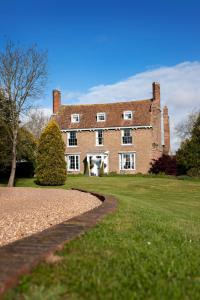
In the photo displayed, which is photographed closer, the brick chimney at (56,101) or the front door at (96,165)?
the front door at (96,165)

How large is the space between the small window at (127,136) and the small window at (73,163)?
6282 mm

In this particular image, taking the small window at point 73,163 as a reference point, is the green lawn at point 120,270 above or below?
below

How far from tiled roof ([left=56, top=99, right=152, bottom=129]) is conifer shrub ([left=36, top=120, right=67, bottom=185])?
51.4ft

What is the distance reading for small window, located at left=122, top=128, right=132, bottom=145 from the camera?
43.8 m

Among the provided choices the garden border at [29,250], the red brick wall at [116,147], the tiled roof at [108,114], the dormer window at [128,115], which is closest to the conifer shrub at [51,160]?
the red brick wall at [116,147]

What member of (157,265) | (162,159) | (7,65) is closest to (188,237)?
(157,265)

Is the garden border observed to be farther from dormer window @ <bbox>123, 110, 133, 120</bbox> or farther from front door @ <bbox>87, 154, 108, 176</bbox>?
dormer window @ <bbox>123, 110, 133, 120</bbox>

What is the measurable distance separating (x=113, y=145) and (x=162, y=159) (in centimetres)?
665

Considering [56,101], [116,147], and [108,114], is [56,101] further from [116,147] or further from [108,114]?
[116,147]

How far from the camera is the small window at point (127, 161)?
43.5 meters

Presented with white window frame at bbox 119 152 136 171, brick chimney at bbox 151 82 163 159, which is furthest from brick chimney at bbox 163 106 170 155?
white window frame at bbox 119 152 136 171

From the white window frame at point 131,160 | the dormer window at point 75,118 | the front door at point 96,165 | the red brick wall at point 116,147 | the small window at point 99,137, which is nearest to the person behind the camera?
the red brick wall at point 116,147

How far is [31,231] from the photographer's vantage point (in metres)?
7.59

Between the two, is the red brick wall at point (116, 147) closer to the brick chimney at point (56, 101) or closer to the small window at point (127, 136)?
the small window at point (127, 136)
